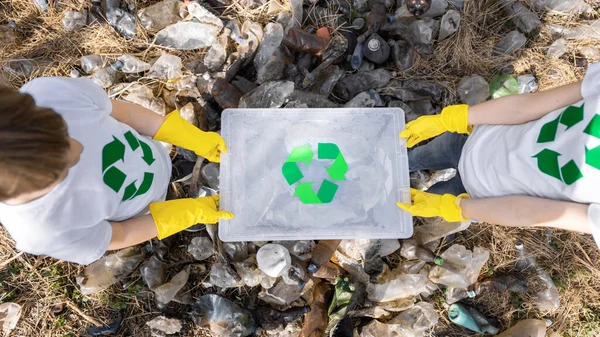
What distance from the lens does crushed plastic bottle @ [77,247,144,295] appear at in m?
2.01

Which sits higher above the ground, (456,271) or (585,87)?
(585,87)

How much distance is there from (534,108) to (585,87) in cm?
16

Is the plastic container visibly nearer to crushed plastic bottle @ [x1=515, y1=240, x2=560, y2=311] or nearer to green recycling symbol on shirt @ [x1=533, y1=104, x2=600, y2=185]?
→ green recycling symbol on shirt @ [x1=533, y1=104, x2=600, y2=185]

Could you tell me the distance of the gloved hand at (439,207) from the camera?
4.92ft

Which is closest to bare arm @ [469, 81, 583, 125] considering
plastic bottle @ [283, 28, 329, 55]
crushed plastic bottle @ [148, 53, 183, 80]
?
plastic bottle @ [283, 28, 329, 55]

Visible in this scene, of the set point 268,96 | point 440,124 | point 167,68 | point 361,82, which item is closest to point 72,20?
point 167,68

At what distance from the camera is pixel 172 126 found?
1533 mm

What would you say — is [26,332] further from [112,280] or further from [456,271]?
[456,271]

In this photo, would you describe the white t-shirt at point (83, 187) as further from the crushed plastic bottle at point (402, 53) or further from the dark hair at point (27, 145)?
the crushed plastic bottle at point (402, 53)

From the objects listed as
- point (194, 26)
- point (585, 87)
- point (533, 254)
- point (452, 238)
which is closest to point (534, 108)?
point (585, 87)

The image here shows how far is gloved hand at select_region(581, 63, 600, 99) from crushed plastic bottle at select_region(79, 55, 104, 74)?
216 centimetres

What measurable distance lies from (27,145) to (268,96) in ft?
3.85

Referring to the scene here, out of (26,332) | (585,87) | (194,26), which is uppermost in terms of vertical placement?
(585,87)

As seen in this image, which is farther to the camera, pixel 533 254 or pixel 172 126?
pixel 533 254
